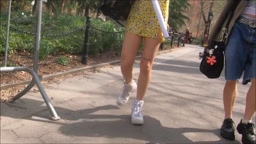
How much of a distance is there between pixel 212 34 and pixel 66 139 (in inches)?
68.8

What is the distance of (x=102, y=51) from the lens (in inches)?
370

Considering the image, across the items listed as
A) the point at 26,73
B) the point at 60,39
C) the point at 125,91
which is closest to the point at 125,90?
the point at 125,91

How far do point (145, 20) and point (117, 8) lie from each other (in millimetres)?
301

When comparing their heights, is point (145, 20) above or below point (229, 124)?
above

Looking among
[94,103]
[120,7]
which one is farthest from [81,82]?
[120,7]

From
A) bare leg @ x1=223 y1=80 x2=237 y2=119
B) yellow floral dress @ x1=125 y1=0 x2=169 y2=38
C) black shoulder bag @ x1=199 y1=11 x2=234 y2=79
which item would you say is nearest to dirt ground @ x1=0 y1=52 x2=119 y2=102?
yellow floral dress @ x1=125 y1=0 x2=169 y2=38

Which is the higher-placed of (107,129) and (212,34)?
(212,34)

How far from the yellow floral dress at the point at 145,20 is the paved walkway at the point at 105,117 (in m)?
0.93

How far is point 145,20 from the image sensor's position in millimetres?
3730

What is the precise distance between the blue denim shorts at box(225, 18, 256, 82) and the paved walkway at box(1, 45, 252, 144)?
0.67 m

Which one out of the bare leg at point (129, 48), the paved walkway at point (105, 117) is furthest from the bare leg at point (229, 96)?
the bare leg at point (129, 48)

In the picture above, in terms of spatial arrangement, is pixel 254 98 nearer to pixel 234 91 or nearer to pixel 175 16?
pixel 234 91

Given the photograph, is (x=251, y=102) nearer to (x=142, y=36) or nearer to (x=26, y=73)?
(x=142, y=36)

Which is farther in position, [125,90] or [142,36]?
[125,90]
